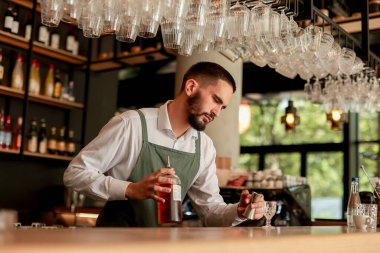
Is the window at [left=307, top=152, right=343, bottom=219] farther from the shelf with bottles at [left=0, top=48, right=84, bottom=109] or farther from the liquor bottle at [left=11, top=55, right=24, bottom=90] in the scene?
the liquor bottle at [left=11, top=55, right=24, bottom=90]

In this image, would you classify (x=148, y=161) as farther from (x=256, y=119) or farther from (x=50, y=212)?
(x=256, y=119)

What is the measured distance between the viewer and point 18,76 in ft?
17.3

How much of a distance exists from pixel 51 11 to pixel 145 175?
2.69ft

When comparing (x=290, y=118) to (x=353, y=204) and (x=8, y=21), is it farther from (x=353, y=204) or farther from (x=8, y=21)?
(x=353, y=204)

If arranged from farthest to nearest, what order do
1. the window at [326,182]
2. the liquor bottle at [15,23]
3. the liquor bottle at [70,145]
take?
the window at [326,182] < the liquor bottle at [70,145] < the liquor bottle at [15,23]

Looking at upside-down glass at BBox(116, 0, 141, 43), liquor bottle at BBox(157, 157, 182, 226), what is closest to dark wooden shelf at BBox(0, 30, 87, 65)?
upside-down glass at BBox(116, 0, 141, 43)

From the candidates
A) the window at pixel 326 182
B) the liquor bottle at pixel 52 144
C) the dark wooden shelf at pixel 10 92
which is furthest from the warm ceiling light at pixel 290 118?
the window at pixel 326 182

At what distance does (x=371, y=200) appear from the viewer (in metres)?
3.14

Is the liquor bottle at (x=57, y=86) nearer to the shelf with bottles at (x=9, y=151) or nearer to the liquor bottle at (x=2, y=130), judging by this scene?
the liquor bottle at (x=2, y=130)

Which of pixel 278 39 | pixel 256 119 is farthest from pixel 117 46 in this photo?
pixel 256 119

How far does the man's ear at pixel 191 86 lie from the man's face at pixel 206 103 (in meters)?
0.02

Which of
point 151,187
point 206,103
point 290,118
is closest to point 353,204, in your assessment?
point 206,103

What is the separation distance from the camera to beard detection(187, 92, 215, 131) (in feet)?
8.59

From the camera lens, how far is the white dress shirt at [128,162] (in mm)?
2393
